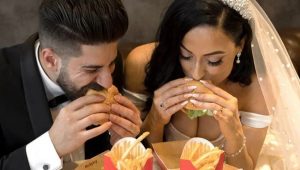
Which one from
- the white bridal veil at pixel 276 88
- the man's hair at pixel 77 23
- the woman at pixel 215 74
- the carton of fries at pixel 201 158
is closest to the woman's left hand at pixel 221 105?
the woman at pixel 215 74

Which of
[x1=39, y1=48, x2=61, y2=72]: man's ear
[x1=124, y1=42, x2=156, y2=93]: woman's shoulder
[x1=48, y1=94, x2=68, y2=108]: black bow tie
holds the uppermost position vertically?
[x1=39, y1=48, x2=61, y2=72]: man's ear

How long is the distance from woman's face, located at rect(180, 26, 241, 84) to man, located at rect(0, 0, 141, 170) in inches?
11.6

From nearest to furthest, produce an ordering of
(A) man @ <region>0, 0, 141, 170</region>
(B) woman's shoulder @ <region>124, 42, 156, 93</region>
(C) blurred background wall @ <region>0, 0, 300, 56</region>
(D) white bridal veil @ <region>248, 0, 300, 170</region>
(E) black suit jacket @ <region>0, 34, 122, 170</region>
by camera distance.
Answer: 1. (A) man @ <region>0, 0, 141, 170</region>
2. (E) black suit jacket @ <region>0, 34, 122, 170</region>
3. (D) white bridal veil @ <region>248, 0, 300, 170</region>
4. (B) woman's shoulder @ <region>124, 42, 156, 93</region>
5. (C) blurred background wall @ <region>0, 0, 300, 56</region>

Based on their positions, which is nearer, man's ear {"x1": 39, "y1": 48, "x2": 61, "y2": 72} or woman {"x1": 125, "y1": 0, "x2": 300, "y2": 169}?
man's ear {"x1": 39, "y1": 48, "x2": 61, "y2": 72}

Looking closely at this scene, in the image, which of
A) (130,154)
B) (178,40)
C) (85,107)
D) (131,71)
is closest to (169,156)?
(130,154)

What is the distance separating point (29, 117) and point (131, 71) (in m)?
0.65

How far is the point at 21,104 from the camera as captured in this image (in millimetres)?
1577

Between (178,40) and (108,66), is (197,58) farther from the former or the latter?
(108,66)

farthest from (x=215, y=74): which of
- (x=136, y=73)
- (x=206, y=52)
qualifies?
(x=136, y=73)

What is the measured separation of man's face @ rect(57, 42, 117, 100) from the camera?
155 cm

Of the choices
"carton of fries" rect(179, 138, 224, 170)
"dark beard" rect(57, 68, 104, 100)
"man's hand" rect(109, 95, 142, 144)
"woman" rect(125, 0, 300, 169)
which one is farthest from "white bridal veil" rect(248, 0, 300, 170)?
"dark beard" rect(57, 68, 104, 100)

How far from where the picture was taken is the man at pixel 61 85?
1.45 meters

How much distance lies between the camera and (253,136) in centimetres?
193

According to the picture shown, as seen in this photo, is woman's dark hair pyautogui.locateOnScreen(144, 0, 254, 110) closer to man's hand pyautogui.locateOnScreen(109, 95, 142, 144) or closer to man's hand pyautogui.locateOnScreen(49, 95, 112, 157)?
man's hand pyautogui.locateOnScreen(109, 95, 142, 144)
